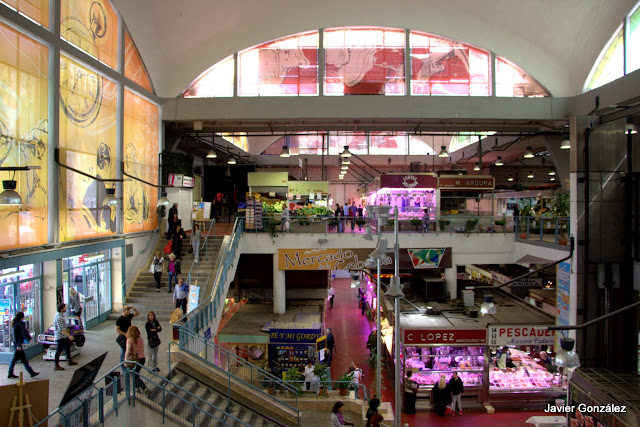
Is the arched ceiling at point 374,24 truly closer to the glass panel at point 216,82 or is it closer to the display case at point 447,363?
the glass panel at point 216,82

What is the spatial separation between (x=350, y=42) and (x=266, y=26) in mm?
3985

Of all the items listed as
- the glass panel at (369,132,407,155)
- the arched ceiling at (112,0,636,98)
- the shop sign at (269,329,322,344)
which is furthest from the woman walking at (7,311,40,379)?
the glass panel at (369,132,407,155)

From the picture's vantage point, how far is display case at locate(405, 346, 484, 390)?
12352 mm

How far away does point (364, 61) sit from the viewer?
17406 millimetres

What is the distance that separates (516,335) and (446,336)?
229 centimetres

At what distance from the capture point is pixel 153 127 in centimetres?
1606

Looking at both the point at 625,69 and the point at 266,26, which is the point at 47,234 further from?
the point at 625,69

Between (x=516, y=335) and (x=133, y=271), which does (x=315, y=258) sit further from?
(x=516, y=335)

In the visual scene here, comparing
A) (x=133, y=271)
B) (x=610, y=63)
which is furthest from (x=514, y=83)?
(x=133, y=271)

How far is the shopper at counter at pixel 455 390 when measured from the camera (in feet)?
38.6

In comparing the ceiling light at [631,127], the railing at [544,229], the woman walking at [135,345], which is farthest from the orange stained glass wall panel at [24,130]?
the railing at [544,229]

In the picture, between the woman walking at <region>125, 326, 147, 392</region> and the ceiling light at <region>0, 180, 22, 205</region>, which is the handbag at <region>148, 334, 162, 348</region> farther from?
the ceiling light at <region>0, 180, 22, 205</region>

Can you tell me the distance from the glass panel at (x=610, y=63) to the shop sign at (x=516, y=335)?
10.5 m

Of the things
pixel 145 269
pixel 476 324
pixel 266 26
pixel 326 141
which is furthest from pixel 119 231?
pixel 326 141
